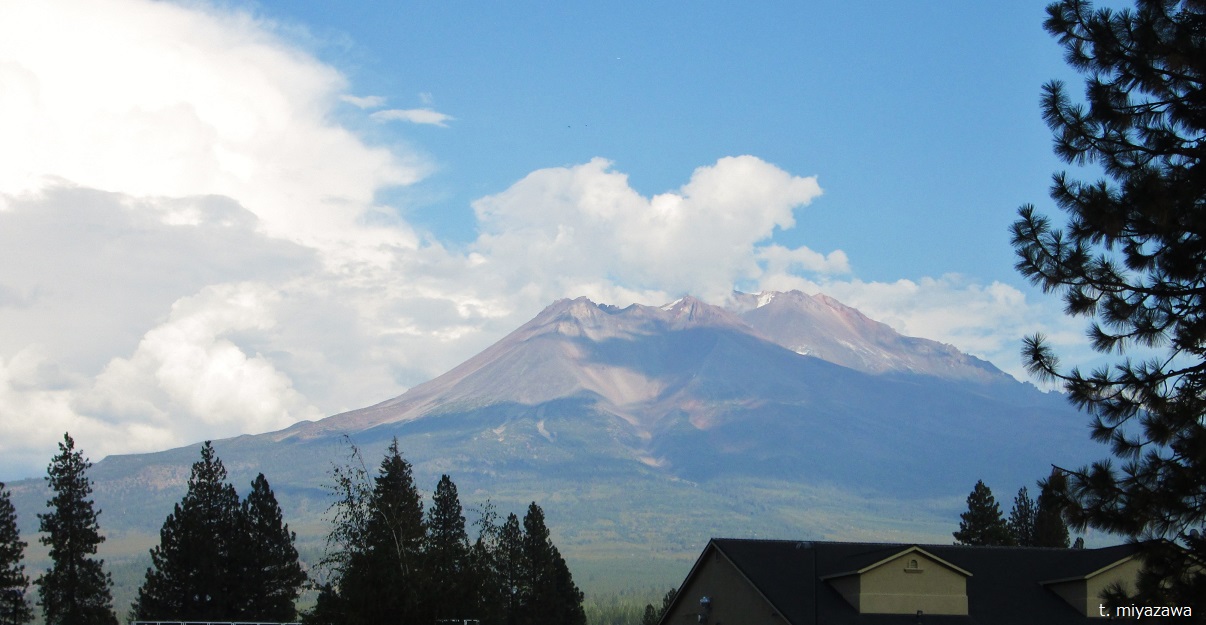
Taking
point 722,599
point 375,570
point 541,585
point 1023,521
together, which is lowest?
point 541,585

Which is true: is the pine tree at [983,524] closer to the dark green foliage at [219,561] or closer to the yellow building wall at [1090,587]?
the yellow building wall at [1090,587]

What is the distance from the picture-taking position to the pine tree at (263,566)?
6844cm

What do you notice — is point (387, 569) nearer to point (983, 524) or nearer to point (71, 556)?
point (71, 556)

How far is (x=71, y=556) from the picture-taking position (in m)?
67.3

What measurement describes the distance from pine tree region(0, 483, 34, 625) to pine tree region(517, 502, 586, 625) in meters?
28.9

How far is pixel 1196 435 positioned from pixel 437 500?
67.8m

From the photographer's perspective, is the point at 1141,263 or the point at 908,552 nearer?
the point at 1141,263

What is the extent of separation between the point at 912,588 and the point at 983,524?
132 ft

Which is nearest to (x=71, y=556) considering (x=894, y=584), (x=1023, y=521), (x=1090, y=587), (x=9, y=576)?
(x=9, y=576)

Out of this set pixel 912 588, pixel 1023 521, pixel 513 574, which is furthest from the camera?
pixel 1023 521

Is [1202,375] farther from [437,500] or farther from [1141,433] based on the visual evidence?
[437,500]

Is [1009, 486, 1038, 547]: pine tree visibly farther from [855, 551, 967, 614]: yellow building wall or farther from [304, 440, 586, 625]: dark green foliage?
[855, 551, 967, 614]: yellow building wall

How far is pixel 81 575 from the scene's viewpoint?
221 ft

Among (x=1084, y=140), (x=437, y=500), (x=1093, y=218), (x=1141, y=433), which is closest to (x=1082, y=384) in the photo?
(x=1141, y=433)
